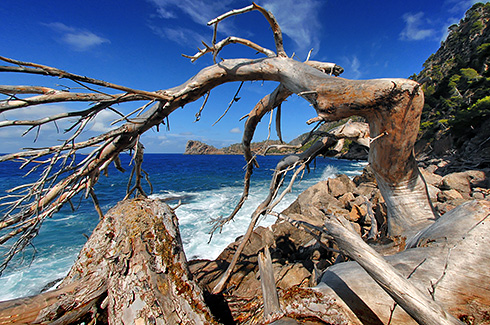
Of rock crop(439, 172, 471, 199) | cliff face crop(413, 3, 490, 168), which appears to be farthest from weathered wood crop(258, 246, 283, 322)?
rock crop(439, 172, 471, 199)

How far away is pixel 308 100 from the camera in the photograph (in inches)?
101

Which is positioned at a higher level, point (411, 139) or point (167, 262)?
point (411, 139)

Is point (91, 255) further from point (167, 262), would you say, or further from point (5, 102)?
point (5, 102)

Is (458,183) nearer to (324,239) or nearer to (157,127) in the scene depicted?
(324,239)

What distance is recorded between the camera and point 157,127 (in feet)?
9.37

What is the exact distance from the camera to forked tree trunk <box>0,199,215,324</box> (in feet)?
5.09

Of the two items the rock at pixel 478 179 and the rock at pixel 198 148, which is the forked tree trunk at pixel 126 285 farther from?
the rock at pixel 198 148

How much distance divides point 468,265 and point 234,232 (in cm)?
841

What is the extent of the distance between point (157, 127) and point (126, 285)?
74.9 inches

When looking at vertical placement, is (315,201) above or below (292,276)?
above

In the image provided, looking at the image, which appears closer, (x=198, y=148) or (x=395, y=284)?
(x=395, y=284)

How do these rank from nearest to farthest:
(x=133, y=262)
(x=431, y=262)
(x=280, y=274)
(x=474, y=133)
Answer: (x=133, y=262) < (x=431, y=262) < (x=280, y=274) < (x=474, y=133)

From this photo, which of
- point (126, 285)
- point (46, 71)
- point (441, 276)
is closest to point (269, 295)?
point (126, 285)

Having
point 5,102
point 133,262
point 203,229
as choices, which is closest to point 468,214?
point 133,262
